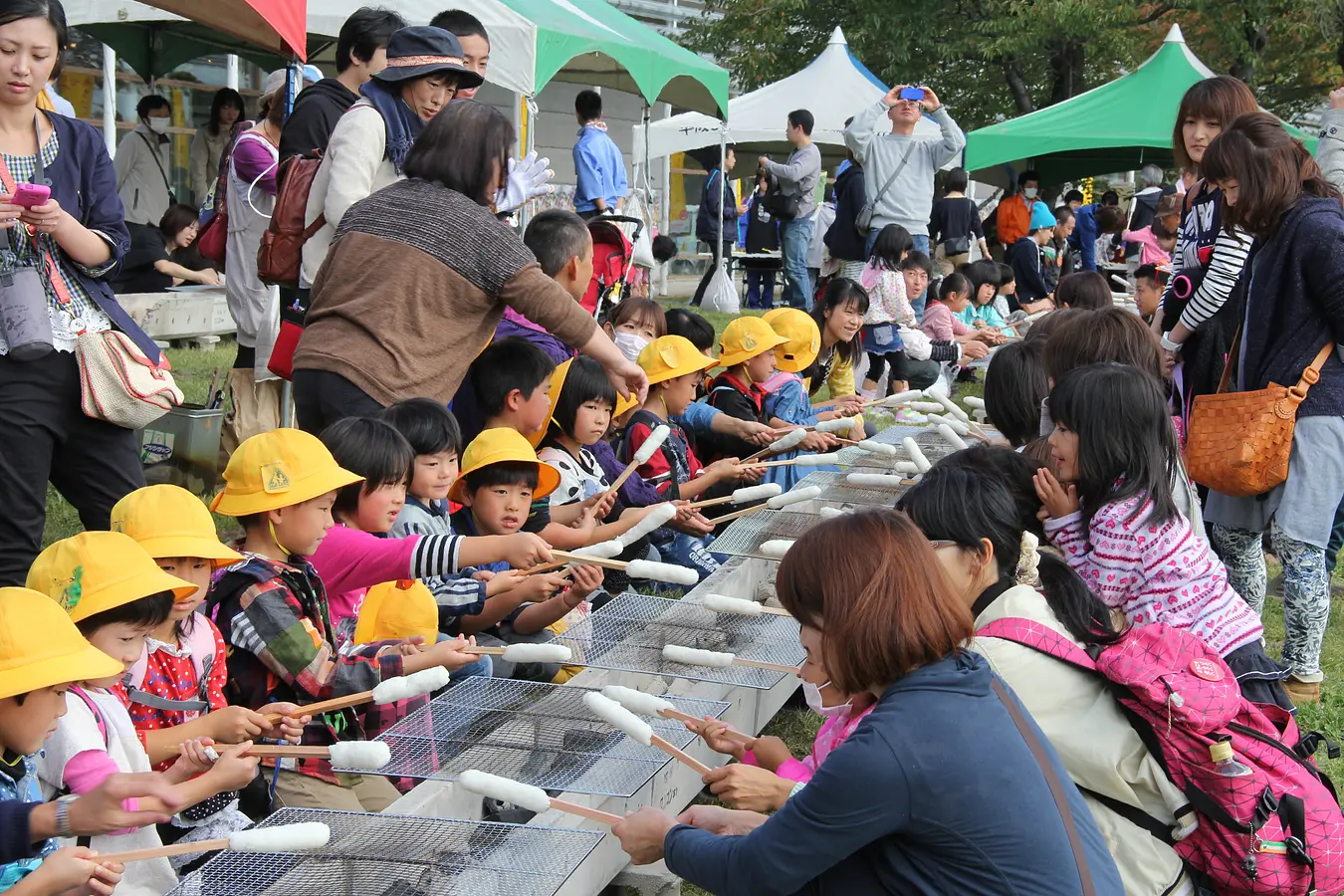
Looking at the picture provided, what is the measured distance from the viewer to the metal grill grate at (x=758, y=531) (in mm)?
4426

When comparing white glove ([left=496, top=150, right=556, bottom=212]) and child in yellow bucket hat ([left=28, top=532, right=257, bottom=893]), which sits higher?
white glove ([left=496, top=150, right=556, bottom=212])

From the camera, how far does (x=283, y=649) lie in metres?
3.02

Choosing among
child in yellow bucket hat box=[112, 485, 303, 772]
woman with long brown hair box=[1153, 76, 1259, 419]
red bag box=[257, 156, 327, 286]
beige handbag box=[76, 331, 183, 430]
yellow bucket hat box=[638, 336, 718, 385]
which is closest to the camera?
child in yellow bucket hat box=[112, 485, 303, 772]

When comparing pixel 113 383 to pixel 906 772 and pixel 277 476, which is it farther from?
pixel 906 772

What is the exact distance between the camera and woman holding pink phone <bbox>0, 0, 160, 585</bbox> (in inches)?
138

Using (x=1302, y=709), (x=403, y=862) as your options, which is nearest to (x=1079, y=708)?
(x=403, y=862)

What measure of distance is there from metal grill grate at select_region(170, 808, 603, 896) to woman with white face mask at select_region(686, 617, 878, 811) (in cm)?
31

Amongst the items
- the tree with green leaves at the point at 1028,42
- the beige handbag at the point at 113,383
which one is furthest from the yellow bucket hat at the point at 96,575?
the tree with green leaves at the point at 1028,42

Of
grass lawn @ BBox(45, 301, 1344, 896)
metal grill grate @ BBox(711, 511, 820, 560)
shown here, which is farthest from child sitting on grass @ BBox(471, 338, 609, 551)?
grass lawn @ BBox(45, 301, 1344, 896)

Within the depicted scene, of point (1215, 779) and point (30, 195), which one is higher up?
point (30, 195)

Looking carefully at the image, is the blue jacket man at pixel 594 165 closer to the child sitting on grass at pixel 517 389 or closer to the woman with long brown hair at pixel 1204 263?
the woman with long brown hair at pixel 1204 263

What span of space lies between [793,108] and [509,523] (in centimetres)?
1542

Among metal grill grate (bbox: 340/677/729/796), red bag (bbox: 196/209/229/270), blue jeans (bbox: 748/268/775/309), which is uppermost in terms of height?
red bag (bbox: 196/209/229/270)

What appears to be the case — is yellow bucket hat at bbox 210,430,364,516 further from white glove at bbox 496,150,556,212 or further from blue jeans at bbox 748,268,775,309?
blue jeans at bbox 748,268,775,309
